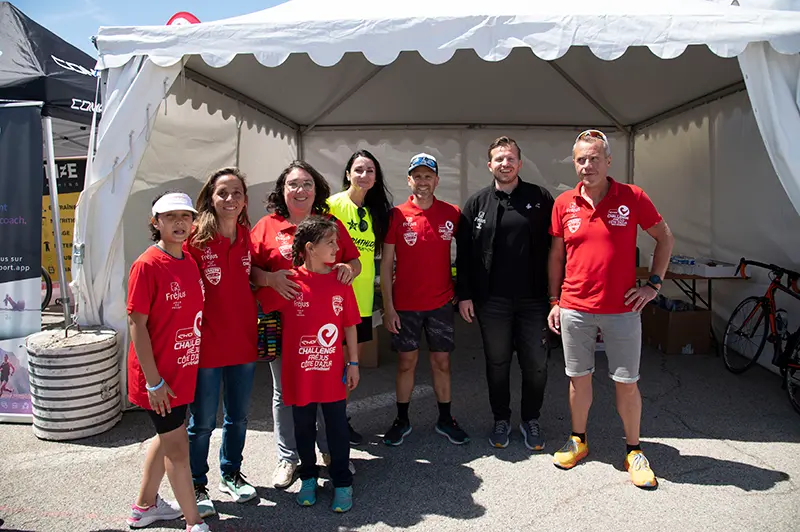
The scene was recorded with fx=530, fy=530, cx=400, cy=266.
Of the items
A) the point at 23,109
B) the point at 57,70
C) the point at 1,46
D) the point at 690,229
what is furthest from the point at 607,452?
the point at 1,46

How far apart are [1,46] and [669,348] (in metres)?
8.40

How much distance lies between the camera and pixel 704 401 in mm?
4152

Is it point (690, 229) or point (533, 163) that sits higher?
point (533, 163)

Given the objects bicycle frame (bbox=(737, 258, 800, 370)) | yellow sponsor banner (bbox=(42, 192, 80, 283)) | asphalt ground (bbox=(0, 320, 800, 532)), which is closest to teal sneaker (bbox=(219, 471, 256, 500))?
asphalt ground (bbox=(0, 320, 800, 532))

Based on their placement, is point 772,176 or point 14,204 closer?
point 14,204

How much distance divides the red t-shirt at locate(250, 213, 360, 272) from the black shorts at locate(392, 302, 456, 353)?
654mm

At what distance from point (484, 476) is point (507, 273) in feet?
3.84

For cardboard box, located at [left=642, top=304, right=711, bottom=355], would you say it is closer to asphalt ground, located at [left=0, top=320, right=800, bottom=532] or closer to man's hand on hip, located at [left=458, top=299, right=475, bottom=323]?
asphalt ground, located at [left=0, top=320, right=800, bottom=532]

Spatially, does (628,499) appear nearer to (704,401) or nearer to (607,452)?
(607,452)

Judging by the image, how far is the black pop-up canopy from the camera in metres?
5.59

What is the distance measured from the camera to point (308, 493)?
8.78 feet

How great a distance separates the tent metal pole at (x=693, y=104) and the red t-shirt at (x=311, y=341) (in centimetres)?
467

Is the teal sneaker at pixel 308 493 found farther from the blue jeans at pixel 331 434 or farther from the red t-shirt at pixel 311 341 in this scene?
the red t-shirt at pixel 311 341

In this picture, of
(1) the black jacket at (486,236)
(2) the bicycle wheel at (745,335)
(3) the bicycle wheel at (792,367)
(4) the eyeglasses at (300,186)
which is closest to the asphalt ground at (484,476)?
(3) the bicycle wheel at (792,367)
